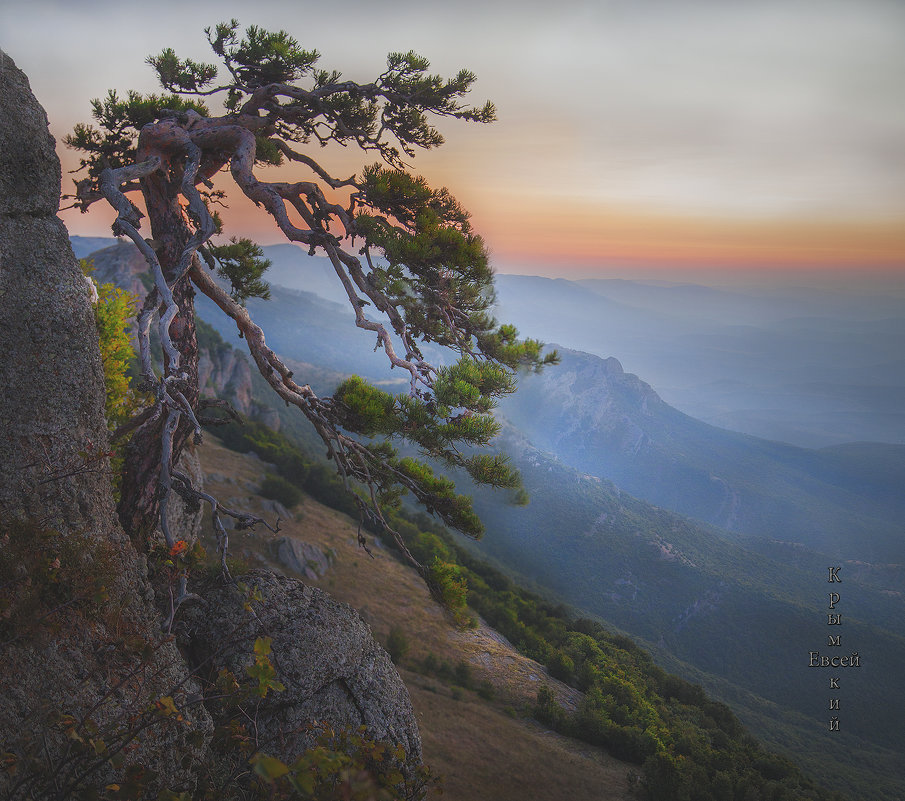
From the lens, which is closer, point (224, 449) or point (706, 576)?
point (224, 449)

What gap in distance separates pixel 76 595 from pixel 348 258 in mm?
4963

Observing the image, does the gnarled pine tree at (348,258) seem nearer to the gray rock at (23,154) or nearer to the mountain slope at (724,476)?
the gray rock at (23,154)

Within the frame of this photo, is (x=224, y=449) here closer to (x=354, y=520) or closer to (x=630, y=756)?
(x=354, y=520)

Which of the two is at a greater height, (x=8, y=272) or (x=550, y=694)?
(x=8, y=272)

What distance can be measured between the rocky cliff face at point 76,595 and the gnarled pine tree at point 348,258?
764mm

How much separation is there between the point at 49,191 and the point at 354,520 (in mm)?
32701

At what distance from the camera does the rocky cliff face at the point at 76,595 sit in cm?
375

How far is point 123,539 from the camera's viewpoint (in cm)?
546

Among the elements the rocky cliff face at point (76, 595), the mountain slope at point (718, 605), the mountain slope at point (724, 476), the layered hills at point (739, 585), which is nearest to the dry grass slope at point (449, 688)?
the rocky cliff face at point (76, 595)

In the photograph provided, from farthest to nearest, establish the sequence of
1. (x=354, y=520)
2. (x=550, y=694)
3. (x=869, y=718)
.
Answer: (x=869, y=718) → (x=354, y=520) → (x=550, y=694)

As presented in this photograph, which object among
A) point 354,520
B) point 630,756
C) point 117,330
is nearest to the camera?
point 117,330

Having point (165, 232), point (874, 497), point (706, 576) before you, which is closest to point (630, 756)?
point (165, 232)

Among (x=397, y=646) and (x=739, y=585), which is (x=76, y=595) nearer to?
(x=397, y=646)

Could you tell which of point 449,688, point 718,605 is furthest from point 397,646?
point 718,605
